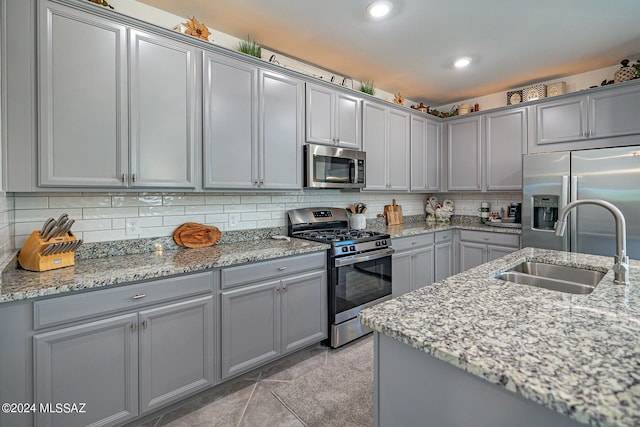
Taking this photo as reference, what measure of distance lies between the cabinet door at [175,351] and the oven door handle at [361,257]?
43.6 inches

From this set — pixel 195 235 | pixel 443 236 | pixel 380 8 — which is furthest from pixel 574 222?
pixel 195 235

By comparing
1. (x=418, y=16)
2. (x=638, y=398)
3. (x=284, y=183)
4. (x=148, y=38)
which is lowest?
(x=638, y=398)

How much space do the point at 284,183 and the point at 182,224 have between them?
0.90m

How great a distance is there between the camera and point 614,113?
9.98 ft

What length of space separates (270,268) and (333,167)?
1263mm

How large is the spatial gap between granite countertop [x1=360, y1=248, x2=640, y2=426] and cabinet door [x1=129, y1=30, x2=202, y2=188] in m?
1.70

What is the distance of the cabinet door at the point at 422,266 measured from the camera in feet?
11.5

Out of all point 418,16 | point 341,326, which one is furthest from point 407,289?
point 418,16

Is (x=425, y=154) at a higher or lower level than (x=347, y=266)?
higher

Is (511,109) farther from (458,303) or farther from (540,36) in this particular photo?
(458,303)

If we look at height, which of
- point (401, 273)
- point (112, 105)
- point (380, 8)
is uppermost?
point (380, 8)

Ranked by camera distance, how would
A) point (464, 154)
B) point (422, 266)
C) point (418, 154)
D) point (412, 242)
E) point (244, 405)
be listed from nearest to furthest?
point (244, 405) → point (412, 242) → point (422, 266) → point (418, 154) → point (464, 154)

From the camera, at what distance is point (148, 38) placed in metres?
1.95

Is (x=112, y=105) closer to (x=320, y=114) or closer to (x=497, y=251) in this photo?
(x=320, y=114)
